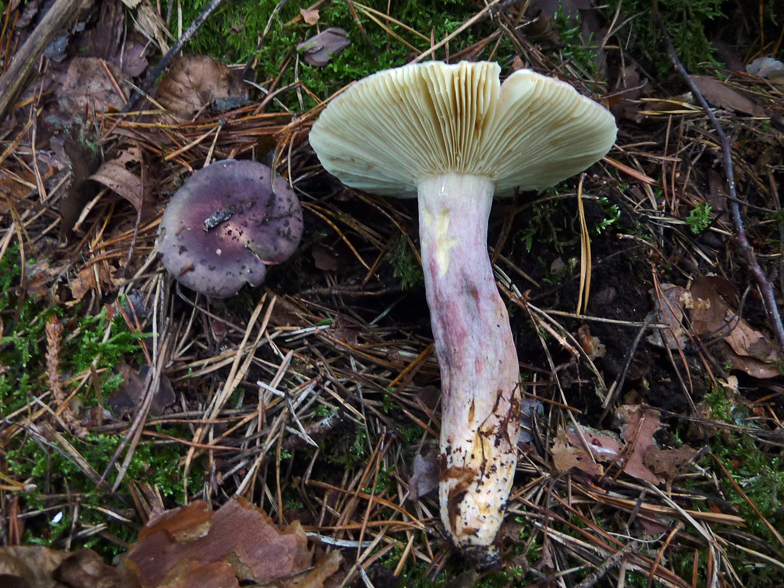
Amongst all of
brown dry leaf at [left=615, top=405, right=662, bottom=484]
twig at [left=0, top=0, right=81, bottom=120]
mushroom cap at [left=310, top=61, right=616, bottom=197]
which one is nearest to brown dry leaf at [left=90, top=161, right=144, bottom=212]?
twig at [left=0, top=0, right=81, bottom=120]

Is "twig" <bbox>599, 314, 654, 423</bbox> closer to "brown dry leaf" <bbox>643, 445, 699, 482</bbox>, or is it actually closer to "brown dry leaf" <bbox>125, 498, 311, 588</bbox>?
"brown dry leaf" <bbox>643, 445, 699, 482</bbox>

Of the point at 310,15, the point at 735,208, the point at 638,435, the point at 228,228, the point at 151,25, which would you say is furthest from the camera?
the point at 151,25

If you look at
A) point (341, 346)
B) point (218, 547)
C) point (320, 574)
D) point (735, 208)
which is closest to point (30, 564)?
point (218, 547)

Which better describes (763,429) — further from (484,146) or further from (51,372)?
(51,372)

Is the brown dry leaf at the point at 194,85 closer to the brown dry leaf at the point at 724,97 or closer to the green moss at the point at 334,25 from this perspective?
the green moss at the point at 334,25

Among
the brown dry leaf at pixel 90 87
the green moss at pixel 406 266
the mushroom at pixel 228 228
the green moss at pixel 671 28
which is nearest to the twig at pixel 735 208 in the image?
the green moss at pixel 671 28

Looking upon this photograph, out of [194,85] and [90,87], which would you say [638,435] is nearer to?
[194,85]
